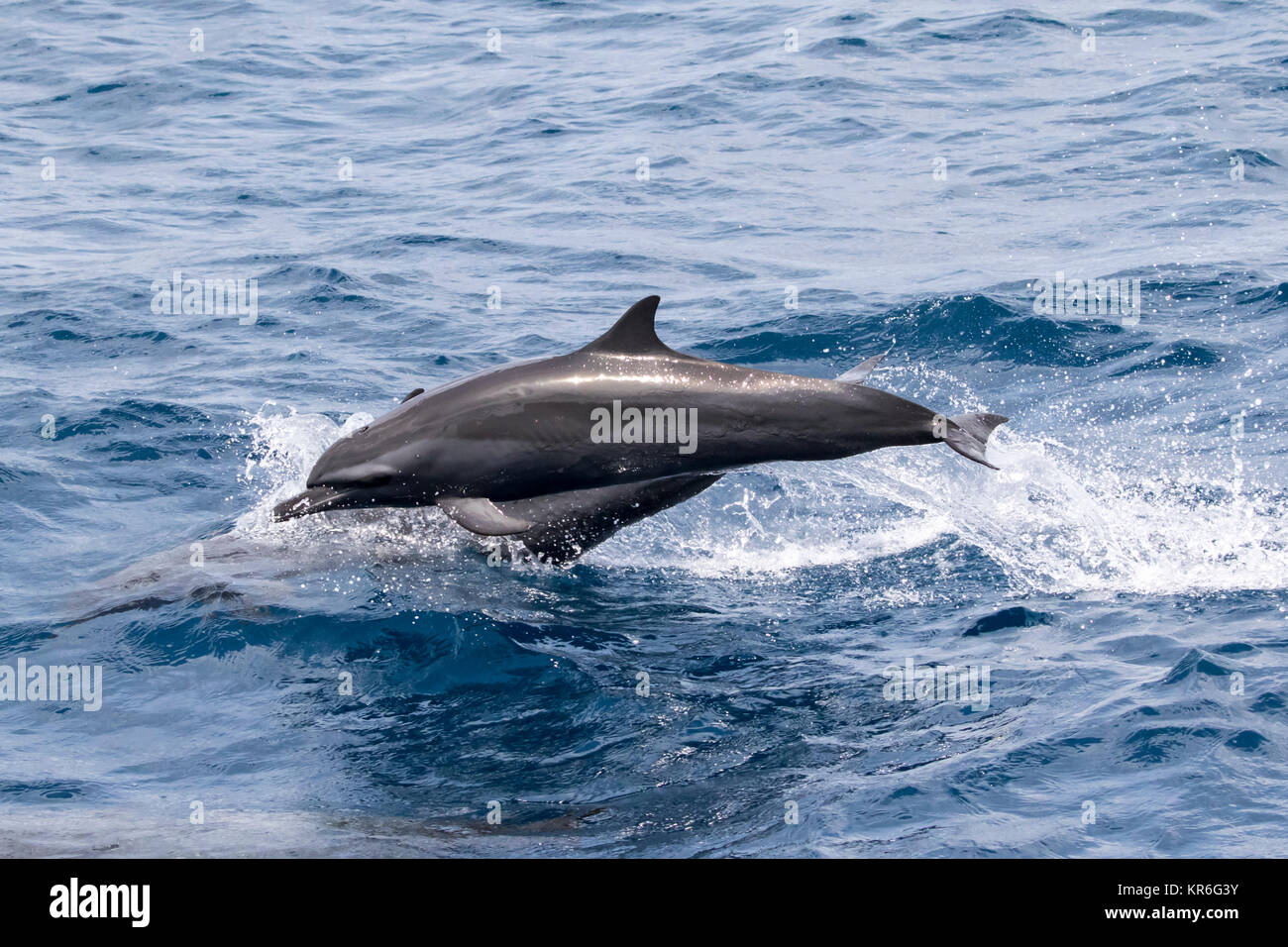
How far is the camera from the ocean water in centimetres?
865

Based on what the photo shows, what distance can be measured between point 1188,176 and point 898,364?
27.8ft

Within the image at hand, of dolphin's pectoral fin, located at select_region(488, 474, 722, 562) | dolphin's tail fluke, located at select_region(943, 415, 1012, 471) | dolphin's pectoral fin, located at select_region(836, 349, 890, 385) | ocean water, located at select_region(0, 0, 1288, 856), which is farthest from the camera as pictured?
dolphin's pectoral fin, located at select_region(488, 474, 722, 562)

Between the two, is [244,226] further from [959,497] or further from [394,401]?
[959,497]

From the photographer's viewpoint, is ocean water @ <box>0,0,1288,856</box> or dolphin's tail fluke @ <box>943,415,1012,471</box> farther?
dolphin's tail fluke @ <box>943,415,1012,471</box>

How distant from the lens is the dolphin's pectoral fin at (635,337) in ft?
31.4

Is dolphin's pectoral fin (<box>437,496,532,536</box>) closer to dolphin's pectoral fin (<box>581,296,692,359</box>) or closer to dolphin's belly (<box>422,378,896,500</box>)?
dolphin's belly (<box>422,378,896,500</box>)

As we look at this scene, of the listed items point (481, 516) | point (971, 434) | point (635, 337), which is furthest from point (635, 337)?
point (971, 434)

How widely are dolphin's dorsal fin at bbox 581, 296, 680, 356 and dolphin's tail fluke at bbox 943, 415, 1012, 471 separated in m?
1.91

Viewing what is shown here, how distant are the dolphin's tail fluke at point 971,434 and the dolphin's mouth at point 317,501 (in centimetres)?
412

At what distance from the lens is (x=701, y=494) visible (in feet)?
44.8

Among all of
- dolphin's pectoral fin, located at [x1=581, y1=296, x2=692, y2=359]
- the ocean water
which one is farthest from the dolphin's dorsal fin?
the ocean water

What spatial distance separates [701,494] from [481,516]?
4260 mm

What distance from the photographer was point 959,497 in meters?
12.9
